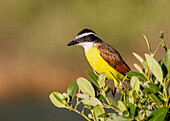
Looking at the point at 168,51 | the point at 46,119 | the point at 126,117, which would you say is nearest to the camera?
the point at 126,117

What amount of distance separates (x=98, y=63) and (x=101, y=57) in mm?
118

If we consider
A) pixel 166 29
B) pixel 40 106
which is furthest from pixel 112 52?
pixel 166 29

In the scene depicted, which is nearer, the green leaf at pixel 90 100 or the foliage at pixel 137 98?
the foliage at pixel 137 98

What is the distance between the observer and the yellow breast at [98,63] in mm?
3323

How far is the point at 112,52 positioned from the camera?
3.53 meters

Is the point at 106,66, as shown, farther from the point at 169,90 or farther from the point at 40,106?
the point at 40,106

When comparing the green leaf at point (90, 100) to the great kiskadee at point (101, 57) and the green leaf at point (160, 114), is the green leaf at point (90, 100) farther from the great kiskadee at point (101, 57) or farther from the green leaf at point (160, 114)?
the great kiskadee at point (101, 57)

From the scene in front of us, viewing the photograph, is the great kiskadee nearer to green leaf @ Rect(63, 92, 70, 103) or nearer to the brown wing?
the brown wing

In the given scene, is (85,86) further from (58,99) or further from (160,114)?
(160,114)

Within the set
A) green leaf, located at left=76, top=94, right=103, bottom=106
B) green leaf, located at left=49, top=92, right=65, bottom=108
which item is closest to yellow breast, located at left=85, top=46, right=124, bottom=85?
green leaf, located at left=49, top=92, right=65, bottom=108

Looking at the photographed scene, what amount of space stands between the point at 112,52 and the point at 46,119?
3430 millimetres

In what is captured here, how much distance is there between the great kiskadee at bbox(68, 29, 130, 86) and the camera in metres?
3.34

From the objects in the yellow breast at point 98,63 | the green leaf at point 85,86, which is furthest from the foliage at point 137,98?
the yellow breast at point 98,63

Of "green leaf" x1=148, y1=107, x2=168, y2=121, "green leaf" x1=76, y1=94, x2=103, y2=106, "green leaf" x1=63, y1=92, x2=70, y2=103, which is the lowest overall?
"green leaf" x1=148, y1=107, x2=168, y2=121
